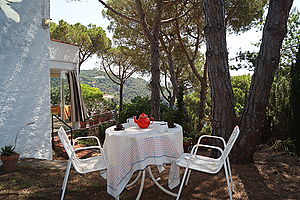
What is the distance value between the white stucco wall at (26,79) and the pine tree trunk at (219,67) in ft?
11.6

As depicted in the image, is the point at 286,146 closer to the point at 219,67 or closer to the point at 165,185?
the point at 219,67

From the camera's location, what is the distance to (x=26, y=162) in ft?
15.4

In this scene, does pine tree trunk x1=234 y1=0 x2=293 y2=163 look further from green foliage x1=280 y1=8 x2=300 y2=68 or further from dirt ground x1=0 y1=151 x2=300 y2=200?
green foliage x1=280 y1=8 x2=300 y2=68

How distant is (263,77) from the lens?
427 centimetres

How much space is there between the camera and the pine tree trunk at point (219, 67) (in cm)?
440

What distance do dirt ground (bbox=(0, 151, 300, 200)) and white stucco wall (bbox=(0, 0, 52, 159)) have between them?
954 millimetres

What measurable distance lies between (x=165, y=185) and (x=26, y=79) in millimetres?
3563

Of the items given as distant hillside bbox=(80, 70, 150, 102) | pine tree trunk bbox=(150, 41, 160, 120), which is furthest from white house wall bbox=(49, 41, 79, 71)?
distant hillside bbox=(80, 70, 150, 102)

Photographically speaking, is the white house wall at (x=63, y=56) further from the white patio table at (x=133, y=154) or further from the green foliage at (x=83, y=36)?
the green foliage at (x=83, y=36)

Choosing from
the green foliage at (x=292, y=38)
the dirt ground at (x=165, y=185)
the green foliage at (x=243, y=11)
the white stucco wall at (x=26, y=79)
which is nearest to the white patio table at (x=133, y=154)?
the dirt ground at (x=165, y=185)

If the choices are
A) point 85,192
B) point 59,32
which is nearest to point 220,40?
point 85,192

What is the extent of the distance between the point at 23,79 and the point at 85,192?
2935 millimetres

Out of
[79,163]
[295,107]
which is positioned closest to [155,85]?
[295,107]

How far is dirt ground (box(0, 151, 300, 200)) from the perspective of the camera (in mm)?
3223
